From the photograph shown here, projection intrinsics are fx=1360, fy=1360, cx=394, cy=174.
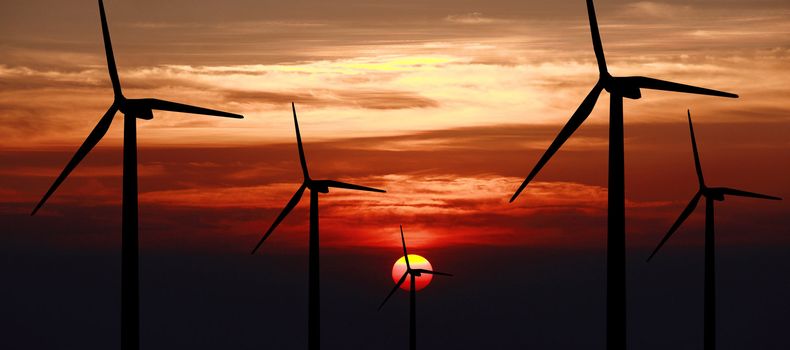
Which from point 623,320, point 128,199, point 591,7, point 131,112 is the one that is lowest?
point 623,320

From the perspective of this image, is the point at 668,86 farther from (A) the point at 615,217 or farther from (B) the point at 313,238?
(B) the point at 313,238

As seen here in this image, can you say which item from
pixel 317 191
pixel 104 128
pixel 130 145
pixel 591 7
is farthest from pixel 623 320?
pixel 317 191

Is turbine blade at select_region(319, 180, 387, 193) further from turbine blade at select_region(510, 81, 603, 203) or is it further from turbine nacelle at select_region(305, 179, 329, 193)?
turbine blade at select_region(510, 81, 603, 203)

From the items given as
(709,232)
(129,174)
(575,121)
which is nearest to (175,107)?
(129,174)

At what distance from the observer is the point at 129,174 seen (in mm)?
53000

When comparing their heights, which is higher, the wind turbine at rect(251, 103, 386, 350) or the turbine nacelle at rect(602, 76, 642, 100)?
the turbine nacelle at rect(602, 76, 642, 100)

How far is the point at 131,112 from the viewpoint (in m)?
58.0

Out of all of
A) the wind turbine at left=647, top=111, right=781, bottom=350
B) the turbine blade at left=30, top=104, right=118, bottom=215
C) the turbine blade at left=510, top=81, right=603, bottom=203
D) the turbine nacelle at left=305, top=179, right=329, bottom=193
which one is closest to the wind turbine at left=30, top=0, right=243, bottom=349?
the turbine blade at left=30, top=104, right=118, bottom=215

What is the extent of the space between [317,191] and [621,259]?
36.0 m

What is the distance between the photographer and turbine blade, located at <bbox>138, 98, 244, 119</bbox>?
58.8 metres

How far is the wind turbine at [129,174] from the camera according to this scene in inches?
2029

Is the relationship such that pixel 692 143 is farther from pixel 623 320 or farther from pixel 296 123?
pixel 623 320

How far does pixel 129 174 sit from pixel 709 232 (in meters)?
38.4

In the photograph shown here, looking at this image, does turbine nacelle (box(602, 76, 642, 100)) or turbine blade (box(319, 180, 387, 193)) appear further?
turbine blade (box(319, 180, 387, 193))
